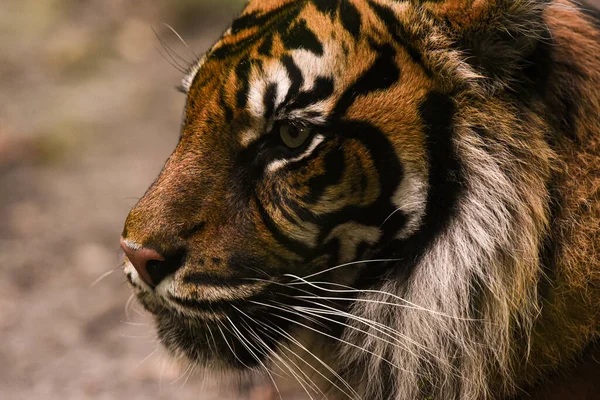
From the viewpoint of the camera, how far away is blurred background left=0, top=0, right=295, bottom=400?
3.60 m

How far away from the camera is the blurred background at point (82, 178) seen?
360 centimetres

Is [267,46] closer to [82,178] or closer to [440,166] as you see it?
[440,166]

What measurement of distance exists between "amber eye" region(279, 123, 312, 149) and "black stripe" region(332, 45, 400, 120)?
78 mm

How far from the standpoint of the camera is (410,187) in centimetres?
193

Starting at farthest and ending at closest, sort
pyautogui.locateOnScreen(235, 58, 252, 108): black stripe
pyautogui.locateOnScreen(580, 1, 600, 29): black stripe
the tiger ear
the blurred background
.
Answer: the blurred background, pyautogui.locateOnScreen(580, 1, 600, 29): black stripe, pyautogui.locateOnScreen(235, 58, 252, 108): black stripe, the tiger ear

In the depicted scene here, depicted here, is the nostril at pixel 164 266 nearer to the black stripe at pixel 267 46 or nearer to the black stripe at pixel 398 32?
the black stripe at pixel 267 46

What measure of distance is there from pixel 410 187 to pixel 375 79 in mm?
277

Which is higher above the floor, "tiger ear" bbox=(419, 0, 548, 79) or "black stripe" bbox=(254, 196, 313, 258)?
"tiger ear" bbox=(419, 0, 548, 79)

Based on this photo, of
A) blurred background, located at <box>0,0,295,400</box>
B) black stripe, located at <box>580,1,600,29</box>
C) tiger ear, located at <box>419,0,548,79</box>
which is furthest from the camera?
blurred background, located at <box>0,0,295,400</box>

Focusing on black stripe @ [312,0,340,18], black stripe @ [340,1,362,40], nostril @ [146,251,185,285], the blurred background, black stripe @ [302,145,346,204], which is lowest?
the blurred background

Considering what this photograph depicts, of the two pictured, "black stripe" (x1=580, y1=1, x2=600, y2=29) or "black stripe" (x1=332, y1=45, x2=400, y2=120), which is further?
"black stripe" (x1=580, y1=1, x2=600, y2=29)

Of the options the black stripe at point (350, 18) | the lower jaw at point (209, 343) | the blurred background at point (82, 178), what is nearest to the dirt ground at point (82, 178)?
the blurred background at point (82, 178)

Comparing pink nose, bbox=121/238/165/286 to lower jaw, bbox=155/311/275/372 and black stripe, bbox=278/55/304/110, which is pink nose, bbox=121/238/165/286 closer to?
lower jaw, bbox=155/311/275/372

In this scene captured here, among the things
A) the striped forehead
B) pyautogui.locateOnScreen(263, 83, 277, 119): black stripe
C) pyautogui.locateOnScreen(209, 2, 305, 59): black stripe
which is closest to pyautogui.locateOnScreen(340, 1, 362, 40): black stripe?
the striped forehead
